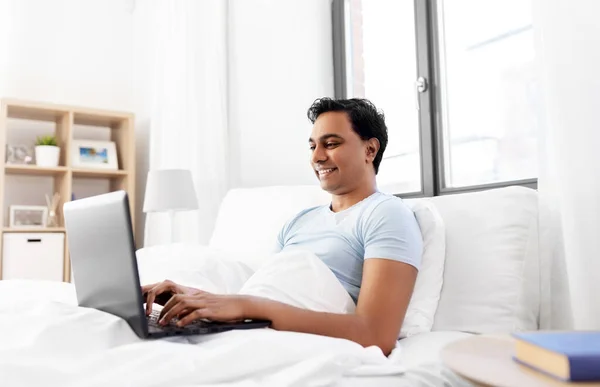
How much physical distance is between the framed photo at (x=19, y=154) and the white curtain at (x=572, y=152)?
2.89 m

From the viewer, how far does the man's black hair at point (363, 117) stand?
4.95 ft

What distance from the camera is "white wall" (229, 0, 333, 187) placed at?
2773 mm

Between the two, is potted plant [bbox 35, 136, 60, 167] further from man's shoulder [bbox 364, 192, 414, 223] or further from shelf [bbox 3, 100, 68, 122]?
man's shoulder [bbox 364, 192, 414, 223]

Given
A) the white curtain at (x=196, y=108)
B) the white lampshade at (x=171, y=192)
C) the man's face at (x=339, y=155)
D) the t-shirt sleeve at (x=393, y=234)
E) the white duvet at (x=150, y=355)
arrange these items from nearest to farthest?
1. the white duvet at (x=150, y=355)
2. the t-shirt sleeve at (x=393, y=234)
3. the man's face at (x=339, y=155)
4. the white lampshade at (x=171, y=192)
5. the white curtain at (x=196, y=108)

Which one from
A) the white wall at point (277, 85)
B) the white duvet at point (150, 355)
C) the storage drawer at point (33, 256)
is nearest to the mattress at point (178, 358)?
the white duvet at point (150, 355)

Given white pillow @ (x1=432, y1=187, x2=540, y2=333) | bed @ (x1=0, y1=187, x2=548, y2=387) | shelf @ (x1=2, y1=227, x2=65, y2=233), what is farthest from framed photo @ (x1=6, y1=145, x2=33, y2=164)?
white pillow @ (x1=432, y1=187, x2=540, y2=333)

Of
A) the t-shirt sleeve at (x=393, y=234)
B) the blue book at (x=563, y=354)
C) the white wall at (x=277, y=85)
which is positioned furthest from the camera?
the white wall at (x=277, y=85)

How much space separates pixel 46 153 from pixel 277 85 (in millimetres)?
1390

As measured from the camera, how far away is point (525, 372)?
636 millimetres

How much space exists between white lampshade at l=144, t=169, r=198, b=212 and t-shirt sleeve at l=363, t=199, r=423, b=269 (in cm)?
154

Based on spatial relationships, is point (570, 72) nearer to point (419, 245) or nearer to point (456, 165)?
point (419, 245)

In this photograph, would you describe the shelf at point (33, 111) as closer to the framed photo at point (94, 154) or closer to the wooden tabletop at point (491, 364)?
the framed photo at point (94, 154)

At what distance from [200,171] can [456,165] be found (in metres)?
1.32

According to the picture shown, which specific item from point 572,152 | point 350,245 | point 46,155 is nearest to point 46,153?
point 46,155
